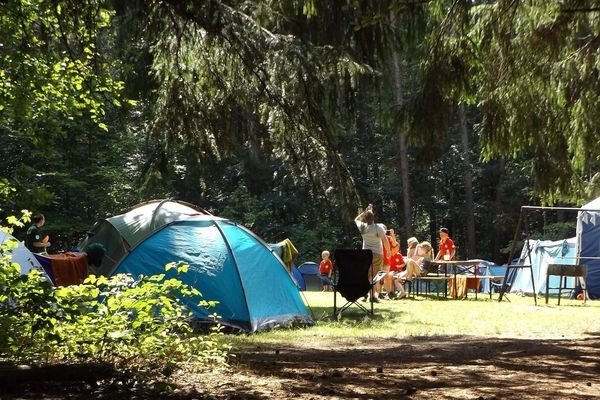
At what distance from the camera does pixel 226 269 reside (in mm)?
8633

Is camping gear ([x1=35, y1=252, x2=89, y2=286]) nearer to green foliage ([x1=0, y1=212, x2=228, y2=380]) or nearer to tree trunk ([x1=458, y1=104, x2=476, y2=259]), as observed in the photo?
green foliage ([x1=0, y1=212, x2=228, y2=380])

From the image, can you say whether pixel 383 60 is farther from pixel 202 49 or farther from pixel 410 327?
pixel 410 327

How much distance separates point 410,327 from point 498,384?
4.26m

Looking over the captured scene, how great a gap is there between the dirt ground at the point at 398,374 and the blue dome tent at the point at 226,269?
145cm

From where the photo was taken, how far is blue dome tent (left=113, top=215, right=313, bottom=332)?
27.8 feet

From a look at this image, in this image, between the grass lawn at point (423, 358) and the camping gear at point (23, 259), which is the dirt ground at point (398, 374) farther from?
the camping gear at point (23, 259)

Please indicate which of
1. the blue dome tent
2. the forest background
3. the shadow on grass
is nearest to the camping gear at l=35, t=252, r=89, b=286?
the blue dome tent

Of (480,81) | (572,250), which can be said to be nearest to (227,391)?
(480,81)

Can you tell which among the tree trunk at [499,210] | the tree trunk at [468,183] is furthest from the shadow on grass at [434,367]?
the tree trunk at [499,210]

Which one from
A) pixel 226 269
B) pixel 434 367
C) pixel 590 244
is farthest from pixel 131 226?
pixel 590 244

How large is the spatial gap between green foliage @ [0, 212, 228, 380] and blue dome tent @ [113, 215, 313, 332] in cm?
314

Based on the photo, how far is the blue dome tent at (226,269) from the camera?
8.48 metres

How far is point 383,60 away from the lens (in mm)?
7375

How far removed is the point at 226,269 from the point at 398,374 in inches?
147
